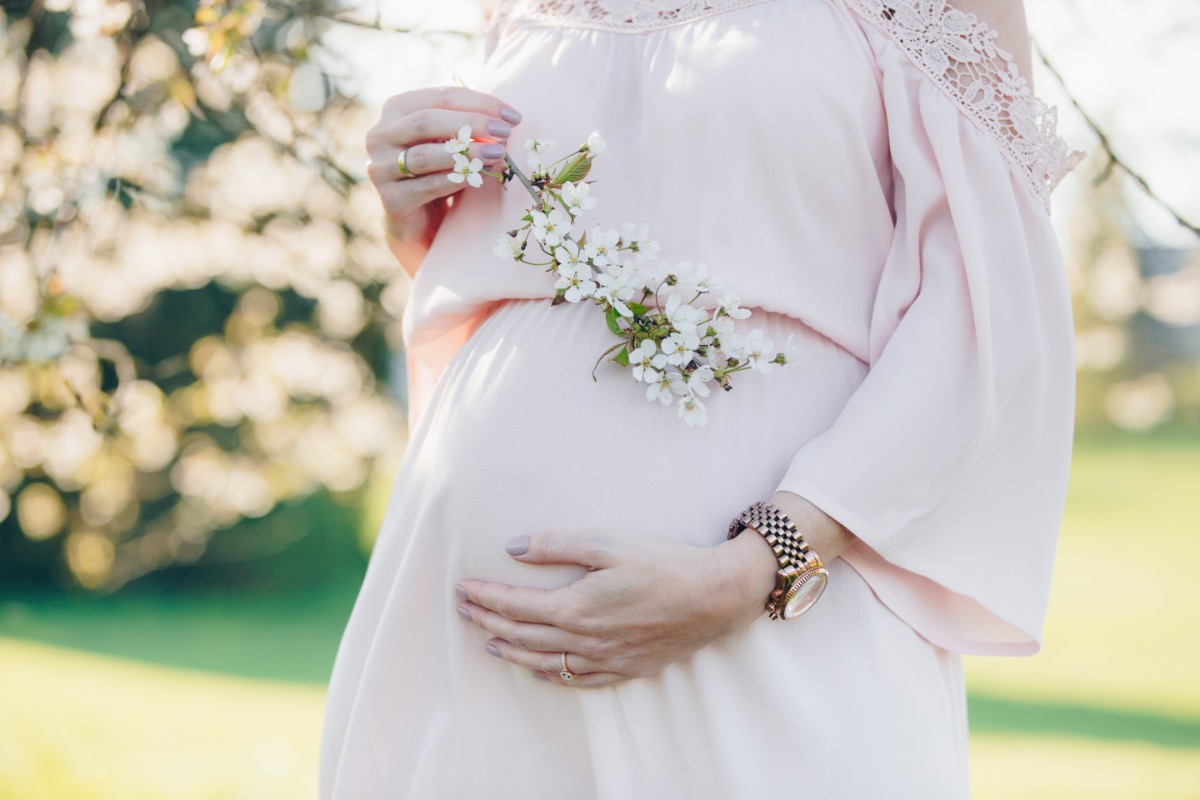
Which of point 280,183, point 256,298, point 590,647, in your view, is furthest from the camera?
point 256,298

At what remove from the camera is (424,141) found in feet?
5.04

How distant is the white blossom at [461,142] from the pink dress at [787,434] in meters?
0.14

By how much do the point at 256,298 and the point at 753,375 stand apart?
257 inches

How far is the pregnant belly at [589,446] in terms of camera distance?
4.36ft

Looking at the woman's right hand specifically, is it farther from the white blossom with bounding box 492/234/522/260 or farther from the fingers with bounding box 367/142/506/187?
the white blossom with bounding box 492/234/522/260

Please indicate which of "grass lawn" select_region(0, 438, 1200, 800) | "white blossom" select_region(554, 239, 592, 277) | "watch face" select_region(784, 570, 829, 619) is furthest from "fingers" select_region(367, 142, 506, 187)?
"grass lawn" select_region(0, 438, 1200, 800)

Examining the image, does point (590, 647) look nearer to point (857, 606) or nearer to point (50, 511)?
point (857, 606)

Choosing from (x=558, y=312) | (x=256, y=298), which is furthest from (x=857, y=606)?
(x=256, y=298)

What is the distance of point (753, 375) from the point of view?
4.57 feet

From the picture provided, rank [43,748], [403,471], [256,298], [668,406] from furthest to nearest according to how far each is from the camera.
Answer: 1. [256,298]
2. [43,748]
3. [403,471]
4. [668,406]

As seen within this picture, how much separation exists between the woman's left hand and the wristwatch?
0.01 meters

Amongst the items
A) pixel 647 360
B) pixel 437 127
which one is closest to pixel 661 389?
pixel 647 360

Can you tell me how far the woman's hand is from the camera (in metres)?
1.23

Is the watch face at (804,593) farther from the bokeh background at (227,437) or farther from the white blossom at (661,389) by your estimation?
the bokeh background at (227,437)
